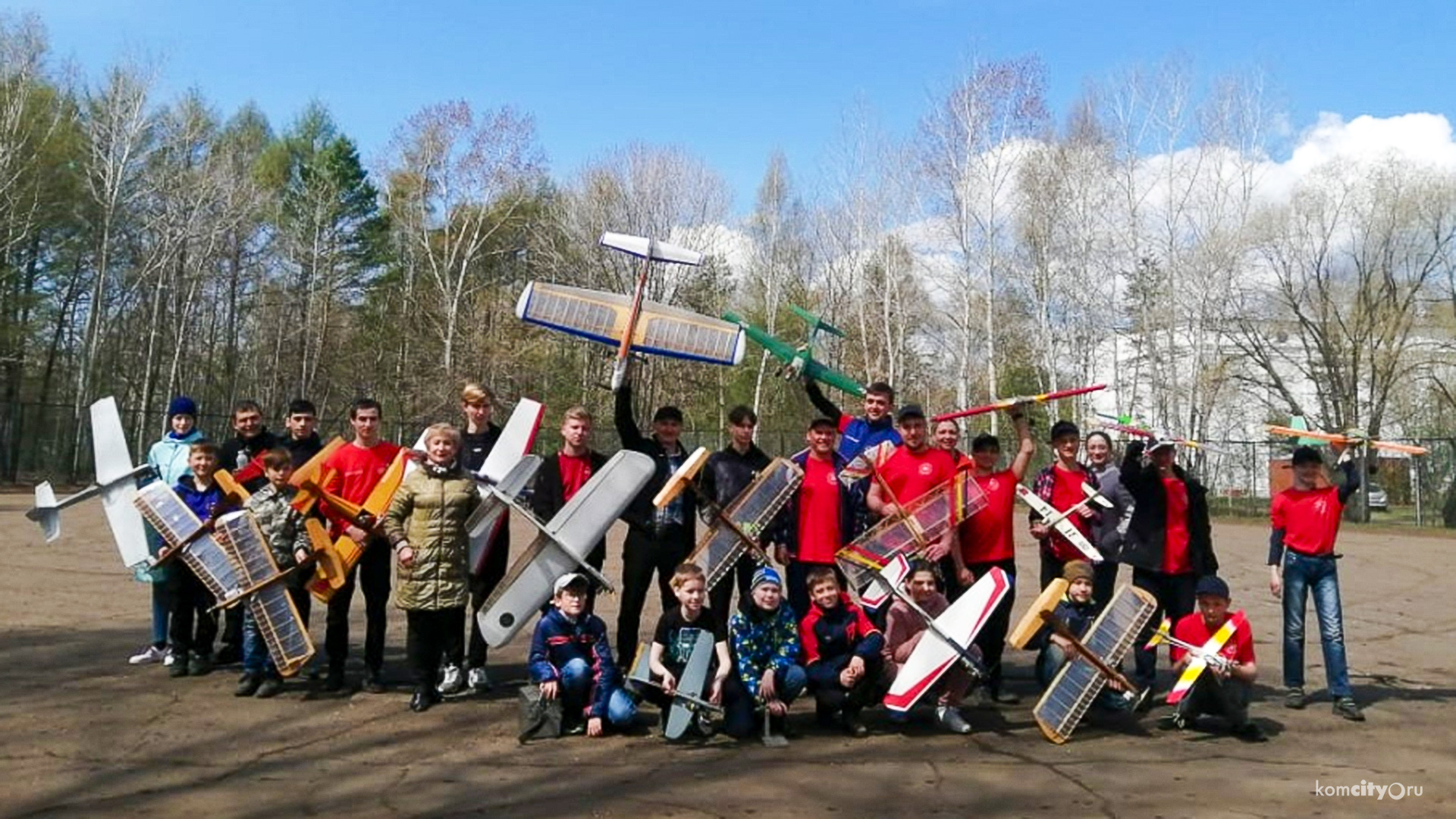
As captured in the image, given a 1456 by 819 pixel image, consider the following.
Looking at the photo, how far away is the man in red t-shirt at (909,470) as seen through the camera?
6906mm

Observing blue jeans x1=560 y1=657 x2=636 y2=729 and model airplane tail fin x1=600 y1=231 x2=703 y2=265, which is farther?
model airplane tail fin x1=600 y1=231 x2=703 y2=265

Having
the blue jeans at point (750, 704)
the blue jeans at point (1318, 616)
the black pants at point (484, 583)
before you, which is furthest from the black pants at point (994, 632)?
the black pants at point (484, 583)

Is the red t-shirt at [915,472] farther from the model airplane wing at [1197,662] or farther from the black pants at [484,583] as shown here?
the black pants at [484,583]

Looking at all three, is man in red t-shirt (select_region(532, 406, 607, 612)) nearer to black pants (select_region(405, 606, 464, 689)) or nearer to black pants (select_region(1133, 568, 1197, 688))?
black pants (select_region(405, 606, 464, 689))

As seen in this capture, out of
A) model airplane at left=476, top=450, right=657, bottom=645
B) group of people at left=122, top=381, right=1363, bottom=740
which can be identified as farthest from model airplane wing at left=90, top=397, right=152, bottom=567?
model airplane at left=476, top=450, right=657, bottom=645

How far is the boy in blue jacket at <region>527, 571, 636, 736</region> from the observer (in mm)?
5969

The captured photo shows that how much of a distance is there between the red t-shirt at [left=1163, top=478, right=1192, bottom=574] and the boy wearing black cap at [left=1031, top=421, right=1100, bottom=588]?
0.46m

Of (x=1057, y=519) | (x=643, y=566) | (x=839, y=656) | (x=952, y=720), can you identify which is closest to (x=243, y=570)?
(x=643, y=566)

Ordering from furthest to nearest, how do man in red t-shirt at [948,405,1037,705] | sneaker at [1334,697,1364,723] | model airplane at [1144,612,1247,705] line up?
1. man in red t-shirt at [948,405,1037,705]
2. sneaker at [1334,697,1364,723]
3. model airplane at [1144,612,1247,705]

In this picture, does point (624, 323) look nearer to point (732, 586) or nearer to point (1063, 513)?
point (732, 586)

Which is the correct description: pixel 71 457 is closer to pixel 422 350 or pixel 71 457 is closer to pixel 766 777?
pixel 422 350

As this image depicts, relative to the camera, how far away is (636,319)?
7.10m

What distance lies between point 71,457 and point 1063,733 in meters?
32.1

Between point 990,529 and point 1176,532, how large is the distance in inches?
50.2
